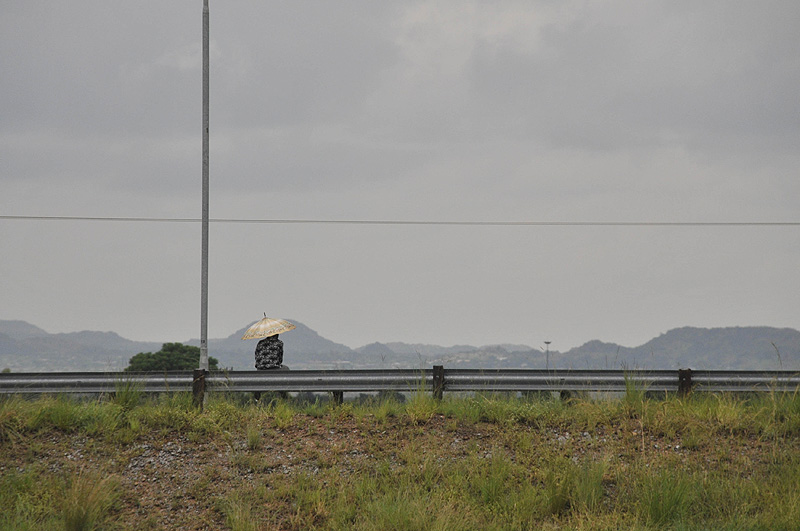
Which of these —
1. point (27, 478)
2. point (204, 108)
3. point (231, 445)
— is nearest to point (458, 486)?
point (231, 445)

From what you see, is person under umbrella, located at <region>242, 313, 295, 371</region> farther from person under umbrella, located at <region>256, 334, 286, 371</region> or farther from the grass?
the grass

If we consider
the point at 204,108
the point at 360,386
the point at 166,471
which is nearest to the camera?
the point at 166,471

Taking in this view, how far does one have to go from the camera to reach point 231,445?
35.1ft

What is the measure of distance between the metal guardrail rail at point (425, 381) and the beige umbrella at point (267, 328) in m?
1.44

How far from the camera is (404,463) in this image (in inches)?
392

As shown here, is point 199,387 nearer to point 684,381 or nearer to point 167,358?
point 684,381

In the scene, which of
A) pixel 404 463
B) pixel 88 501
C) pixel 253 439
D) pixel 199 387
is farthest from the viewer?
pixel 199 387

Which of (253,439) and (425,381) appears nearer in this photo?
(253,439)

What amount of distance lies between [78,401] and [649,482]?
9.54 meters

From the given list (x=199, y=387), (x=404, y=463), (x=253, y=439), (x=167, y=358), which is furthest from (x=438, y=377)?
(x=167, y=358)

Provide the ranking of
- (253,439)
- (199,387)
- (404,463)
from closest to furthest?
(404,463), (253,439), (199,387)

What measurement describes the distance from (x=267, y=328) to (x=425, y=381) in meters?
3.68

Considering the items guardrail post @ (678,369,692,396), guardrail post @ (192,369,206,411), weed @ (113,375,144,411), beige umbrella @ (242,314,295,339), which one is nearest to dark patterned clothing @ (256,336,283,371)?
beige umbrella @ (242,314,295,339)

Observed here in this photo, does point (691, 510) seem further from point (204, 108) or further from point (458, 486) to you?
point (204, 108)
